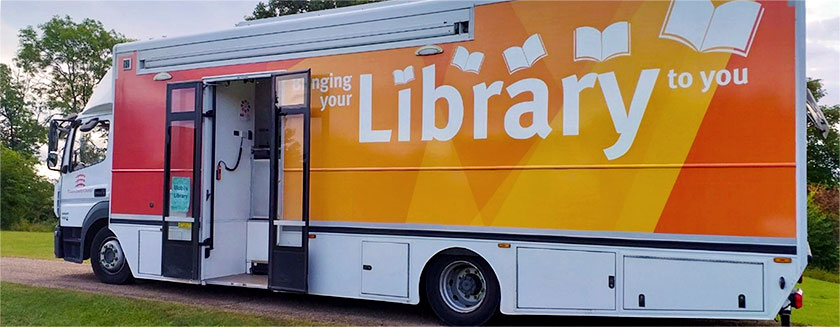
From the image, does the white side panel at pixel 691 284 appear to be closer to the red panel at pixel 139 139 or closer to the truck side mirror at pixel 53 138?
the red panel at pixel 139 139

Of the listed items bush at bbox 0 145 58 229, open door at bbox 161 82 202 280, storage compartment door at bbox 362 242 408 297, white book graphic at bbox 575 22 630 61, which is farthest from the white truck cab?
bush at bbox 0 145 58 229

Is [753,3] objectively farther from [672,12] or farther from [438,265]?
[438,265]

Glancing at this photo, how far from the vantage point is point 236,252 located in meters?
8.80

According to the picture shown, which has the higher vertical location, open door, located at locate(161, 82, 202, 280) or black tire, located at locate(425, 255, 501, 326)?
open door, located at locate(161, 82, 202, 280)

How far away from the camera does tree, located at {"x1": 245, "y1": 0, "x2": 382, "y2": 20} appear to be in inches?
1060

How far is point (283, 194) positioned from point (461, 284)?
94.1 inches

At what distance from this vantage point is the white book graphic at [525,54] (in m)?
6.59

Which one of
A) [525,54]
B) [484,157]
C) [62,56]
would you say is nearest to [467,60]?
[525,54]

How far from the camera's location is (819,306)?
337 inches

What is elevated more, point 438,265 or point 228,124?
point 228,124

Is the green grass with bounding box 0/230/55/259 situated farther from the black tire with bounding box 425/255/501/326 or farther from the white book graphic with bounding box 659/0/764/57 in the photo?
the white book graphic with bounding box 659/0/764/57

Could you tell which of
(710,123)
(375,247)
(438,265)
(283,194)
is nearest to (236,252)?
(283,194)

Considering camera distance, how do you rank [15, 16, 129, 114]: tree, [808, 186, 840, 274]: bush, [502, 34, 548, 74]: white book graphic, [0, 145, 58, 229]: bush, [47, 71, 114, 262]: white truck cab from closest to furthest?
[502, 34, 548, 74]: white book graphic, [47, 71, 114, 262]: white truck cab, [808, 186, 840, 274]: bush, [0, 145, 58, 229]: bush, [15, 16, 129, 114]: tree

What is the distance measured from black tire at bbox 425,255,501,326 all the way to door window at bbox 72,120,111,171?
5.57 metres
